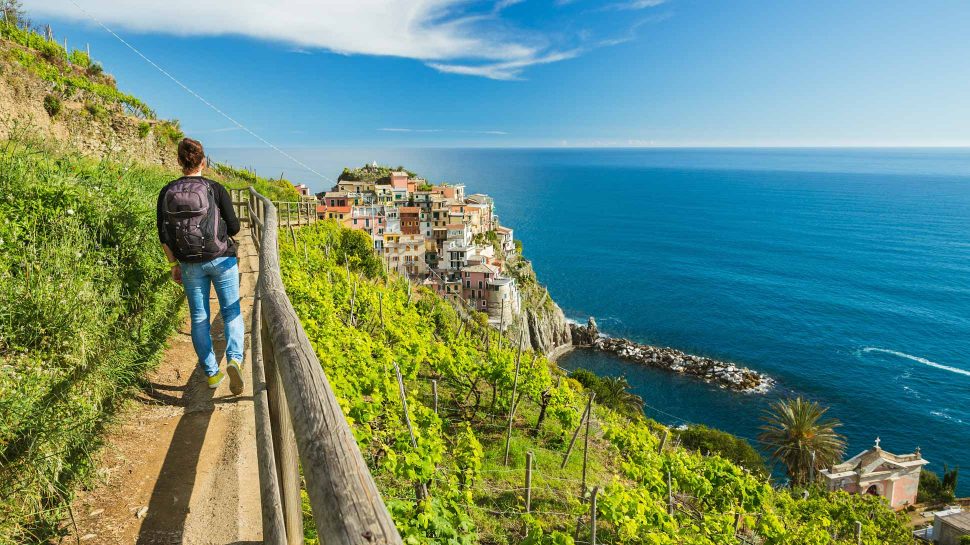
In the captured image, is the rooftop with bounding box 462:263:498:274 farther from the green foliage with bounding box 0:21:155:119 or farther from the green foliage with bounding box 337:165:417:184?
the green foliage with bounding box 0:21:155:119

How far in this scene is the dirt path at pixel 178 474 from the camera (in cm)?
288

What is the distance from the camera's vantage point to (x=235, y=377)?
4.31m

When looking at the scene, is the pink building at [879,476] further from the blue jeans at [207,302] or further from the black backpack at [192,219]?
the black backpack at [192,219]

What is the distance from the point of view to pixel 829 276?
73.9 metres

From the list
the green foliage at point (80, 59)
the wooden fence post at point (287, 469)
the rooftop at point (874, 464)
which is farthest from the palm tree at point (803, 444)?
the green foliage at point (80, 59)

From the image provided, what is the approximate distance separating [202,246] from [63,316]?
1.24m

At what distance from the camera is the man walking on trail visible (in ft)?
13.1

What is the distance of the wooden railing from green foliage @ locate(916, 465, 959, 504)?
130 feet

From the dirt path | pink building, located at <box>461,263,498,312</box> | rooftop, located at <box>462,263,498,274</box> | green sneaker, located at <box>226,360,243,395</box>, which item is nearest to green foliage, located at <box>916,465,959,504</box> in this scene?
pink building, located at <box>461,263,498,312</box>

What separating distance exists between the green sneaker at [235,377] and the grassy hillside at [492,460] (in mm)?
871

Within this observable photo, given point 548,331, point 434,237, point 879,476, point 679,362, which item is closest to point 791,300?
point 679,362

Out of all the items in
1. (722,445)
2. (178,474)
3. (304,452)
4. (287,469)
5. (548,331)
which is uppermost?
(304,452)

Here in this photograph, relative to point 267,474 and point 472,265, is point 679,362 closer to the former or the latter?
point 472,265

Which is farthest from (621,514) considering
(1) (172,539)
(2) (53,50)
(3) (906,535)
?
(2) (53,50)
